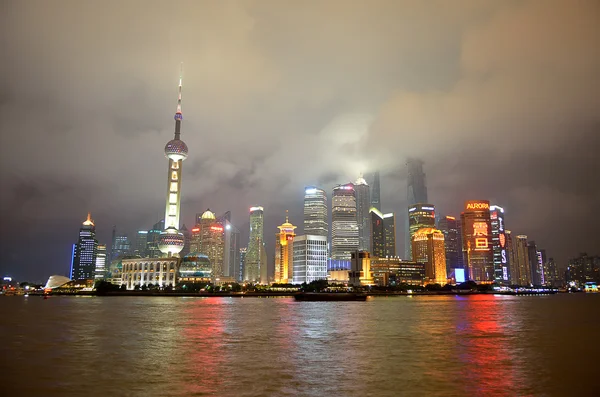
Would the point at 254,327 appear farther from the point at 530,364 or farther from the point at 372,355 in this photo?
the point at 530,364

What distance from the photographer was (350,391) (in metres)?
25.8

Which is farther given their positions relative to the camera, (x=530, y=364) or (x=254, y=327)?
(x=254, y=327)

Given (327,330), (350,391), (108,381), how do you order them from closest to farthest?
1. (350,391)
2. (108,381)
3. (327,330)

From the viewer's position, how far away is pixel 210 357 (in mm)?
36781

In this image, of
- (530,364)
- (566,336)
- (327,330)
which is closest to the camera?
(530,364)

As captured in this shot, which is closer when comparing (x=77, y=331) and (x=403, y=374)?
(x=403, y=374)

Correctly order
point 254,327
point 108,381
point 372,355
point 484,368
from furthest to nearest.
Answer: point 254,327 < point 372,355 < point 484,368 < point 108,381

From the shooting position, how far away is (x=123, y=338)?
161 ft

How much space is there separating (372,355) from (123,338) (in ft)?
91.5

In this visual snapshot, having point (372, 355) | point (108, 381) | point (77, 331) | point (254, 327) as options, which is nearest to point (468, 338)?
point (372, 355)

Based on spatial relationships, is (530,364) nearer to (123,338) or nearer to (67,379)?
(67,379)

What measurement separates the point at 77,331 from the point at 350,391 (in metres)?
44.2

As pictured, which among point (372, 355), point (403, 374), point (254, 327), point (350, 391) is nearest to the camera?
point (350, 391)

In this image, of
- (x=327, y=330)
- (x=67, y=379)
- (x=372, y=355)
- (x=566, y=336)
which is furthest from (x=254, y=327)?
(x=566, y=336)
